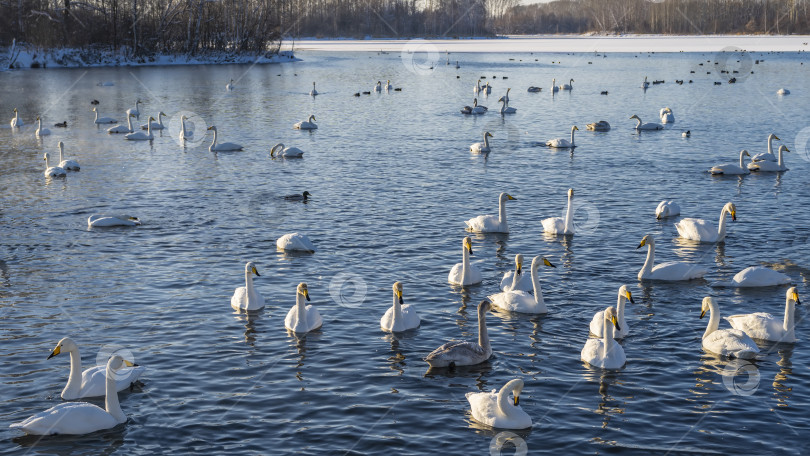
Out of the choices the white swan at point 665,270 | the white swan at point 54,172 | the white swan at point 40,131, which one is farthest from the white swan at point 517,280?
the white swan at point 40,131

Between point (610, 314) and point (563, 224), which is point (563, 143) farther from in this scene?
point (610, 314)

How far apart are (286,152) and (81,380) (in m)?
25.1

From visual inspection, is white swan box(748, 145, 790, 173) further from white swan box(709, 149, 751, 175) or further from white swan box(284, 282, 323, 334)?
white swan box(284, 282, 323, 334)

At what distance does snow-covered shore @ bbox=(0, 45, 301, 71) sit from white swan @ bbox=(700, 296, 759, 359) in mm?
94967

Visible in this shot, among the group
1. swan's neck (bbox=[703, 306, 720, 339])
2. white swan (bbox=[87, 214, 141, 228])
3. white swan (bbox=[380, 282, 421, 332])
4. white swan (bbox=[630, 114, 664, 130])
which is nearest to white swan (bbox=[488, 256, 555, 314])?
white swan (bbox=[380, 282, 421, 332])

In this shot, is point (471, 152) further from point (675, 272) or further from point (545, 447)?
point (545, 447)

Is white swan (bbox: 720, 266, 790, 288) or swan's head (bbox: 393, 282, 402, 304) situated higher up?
A: swan's head (bbox: 393, 282, 402, 304)

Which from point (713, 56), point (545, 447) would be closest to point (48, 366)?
point (545, 447)

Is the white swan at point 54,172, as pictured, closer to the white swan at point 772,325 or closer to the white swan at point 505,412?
the white swan at point 505,412

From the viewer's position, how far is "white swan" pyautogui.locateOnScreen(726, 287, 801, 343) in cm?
1623

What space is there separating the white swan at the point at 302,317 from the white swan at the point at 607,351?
5366 millimetres

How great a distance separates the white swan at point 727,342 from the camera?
15.5 m

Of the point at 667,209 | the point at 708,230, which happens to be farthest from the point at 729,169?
the point at 708,230

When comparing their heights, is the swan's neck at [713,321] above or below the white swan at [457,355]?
above
